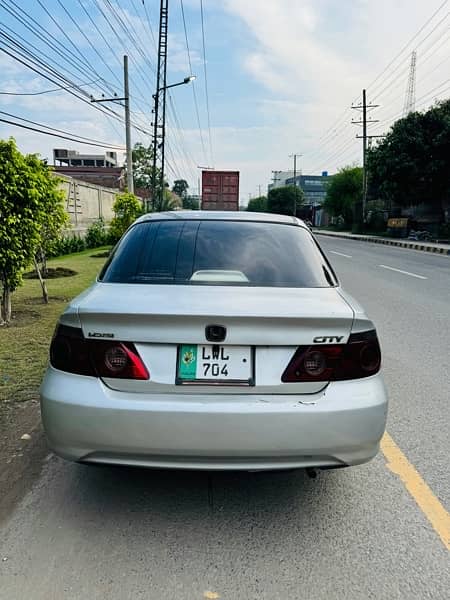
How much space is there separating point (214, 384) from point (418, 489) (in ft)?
4.84

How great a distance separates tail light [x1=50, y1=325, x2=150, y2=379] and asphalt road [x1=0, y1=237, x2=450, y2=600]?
81cm

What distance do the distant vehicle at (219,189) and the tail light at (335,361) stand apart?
23646 mm

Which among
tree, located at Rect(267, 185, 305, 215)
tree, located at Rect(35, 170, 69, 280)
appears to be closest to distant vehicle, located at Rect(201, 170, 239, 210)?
tree, located at Rect(35, 170, 69, 280)

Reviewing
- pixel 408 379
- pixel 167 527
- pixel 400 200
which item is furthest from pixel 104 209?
pixel 167 527

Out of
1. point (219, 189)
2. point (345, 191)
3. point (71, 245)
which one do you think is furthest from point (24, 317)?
point (345, 191)

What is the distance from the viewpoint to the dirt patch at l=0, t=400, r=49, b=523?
112 inches

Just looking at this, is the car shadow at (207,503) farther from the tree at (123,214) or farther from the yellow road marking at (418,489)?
the tree at (123,214)

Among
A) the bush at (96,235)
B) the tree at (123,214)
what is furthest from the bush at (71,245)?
the tree at (123,214)

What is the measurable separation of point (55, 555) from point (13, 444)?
4.34 feet

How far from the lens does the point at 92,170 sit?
71.6 meters

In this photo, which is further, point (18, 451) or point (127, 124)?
point (127, 124)

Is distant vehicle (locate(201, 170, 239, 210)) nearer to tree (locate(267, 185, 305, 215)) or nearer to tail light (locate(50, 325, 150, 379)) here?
tail light (locate(50, 325, 150, 379))

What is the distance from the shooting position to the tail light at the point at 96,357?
235 centimetres

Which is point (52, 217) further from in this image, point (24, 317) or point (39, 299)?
point (24, 317)
